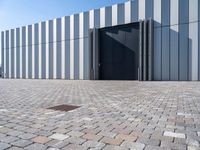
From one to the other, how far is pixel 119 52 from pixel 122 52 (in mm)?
322

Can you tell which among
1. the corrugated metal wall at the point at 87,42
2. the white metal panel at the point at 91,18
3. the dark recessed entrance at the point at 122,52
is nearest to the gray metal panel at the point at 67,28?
the corrugated metal wall at the point at 87,42

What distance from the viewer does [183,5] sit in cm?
1708

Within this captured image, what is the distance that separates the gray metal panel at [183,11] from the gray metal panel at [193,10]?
23cm

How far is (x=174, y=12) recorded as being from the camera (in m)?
17.4

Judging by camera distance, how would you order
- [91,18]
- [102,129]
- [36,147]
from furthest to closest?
1. [91,18]
2. [102,129]
3. [36,147]

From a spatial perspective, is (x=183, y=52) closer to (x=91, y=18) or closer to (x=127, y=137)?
(x=91, y=18)

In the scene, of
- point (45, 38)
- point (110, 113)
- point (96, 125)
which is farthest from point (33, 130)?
point (45, 38)

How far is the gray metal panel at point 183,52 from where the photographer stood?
1680cm

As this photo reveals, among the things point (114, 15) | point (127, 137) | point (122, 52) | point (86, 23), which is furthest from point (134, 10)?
point (127, 137)

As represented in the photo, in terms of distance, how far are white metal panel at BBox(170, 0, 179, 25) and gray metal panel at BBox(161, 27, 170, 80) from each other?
710 millimetres

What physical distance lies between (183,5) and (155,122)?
1556cm

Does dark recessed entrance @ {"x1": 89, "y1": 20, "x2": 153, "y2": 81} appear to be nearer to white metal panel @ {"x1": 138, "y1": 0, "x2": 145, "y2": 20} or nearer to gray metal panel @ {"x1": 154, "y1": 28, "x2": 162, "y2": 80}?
gray metal panel @ {"x1": 154, "y1": 28, "x2": 162, "y2": 80}

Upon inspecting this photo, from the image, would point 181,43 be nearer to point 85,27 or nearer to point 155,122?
point 85,27

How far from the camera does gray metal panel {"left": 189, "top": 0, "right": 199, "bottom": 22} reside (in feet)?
Result: 54.5
